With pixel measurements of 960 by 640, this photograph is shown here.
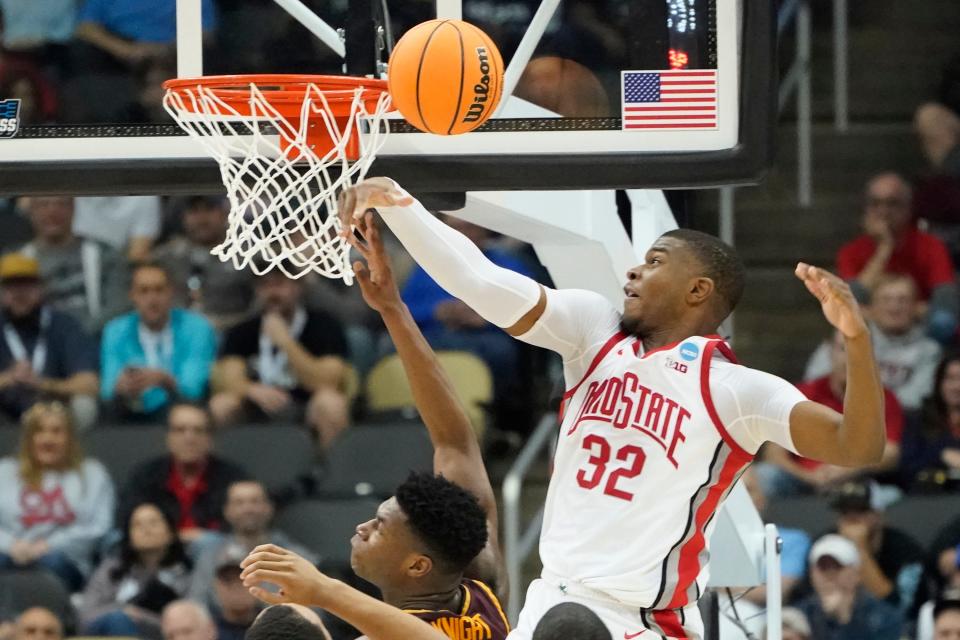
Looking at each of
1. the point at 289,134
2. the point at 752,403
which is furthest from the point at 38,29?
the point at 752,403

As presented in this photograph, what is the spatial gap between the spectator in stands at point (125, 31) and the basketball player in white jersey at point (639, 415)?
17.4ft

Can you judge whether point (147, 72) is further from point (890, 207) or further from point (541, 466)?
point (890, 207)

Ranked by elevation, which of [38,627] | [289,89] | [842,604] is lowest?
[38,627]

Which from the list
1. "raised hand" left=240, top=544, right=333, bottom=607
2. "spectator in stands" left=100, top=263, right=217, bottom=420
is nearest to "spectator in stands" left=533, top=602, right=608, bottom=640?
"raised hand" left=240, top=544, right=333, bottom=607

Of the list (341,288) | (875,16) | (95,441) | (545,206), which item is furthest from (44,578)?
(875,16)

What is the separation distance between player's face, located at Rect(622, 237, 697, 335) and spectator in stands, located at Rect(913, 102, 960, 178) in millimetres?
5396

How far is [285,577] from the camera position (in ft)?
11.8

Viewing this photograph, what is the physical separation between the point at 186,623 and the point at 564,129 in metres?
3.72

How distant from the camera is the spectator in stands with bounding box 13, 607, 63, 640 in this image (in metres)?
7.50

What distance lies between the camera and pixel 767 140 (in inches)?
173

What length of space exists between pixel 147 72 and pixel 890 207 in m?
3.97

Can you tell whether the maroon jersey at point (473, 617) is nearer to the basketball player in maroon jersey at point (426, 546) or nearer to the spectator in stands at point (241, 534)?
the basketball player in maroon jersey at point (426, 546)

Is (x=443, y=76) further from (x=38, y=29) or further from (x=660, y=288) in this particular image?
(x=38, y=29)

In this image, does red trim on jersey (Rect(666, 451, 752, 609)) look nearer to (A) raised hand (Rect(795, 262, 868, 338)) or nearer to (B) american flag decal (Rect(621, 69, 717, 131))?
(A) raised hand (Rect(795, 262, 868, 338))
